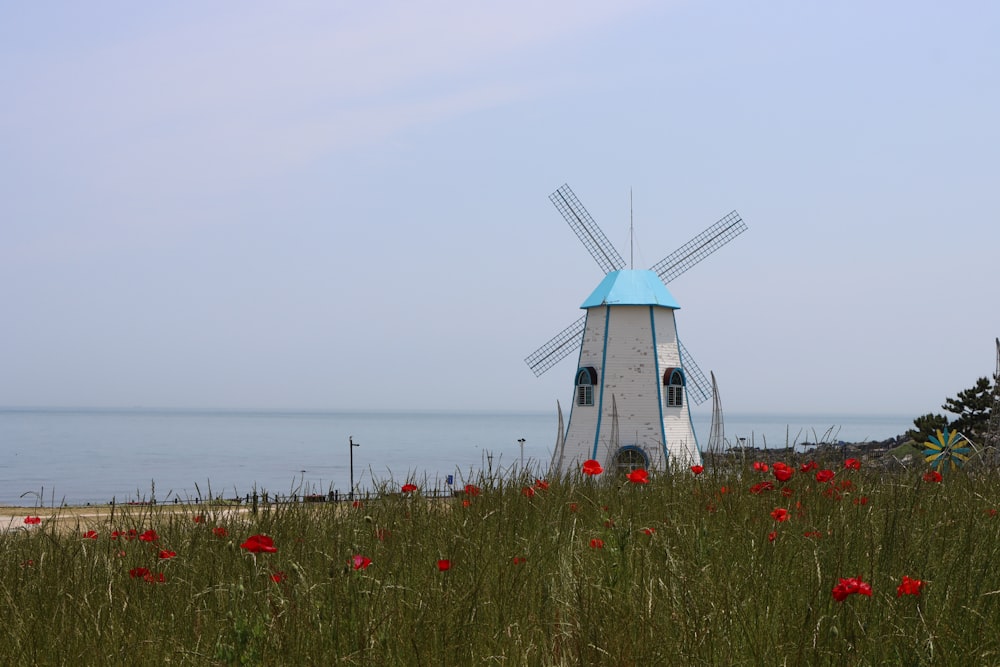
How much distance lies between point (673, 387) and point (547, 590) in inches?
819

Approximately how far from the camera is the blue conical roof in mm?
24859

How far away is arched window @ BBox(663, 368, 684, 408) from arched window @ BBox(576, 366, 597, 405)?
198cm

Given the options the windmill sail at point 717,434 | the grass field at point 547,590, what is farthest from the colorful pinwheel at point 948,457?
the windmill sail at point 717,434

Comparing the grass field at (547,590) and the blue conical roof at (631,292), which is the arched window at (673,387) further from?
the grass field at (547,590)

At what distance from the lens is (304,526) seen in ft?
22.0

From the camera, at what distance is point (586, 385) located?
2522 centimetres

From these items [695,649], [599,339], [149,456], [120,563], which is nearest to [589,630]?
[695,649]

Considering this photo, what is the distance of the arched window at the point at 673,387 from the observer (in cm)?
2483

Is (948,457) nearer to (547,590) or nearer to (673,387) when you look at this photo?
(547,590)

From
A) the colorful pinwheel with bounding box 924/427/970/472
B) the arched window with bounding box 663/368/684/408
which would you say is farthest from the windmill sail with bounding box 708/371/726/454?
the arched window with bounding box 663/368/684/408

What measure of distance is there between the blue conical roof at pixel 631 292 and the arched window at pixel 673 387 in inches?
75.0

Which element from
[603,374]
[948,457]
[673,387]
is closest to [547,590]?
[948,457]

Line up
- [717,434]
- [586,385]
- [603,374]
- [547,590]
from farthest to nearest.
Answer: [586,385] → [603,374] → [717,434] → [547,590]

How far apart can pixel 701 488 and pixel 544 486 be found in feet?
4.42
